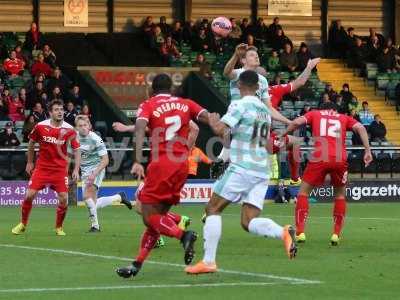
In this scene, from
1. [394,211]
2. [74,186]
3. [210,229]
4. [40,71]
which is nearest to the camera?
[210,229]

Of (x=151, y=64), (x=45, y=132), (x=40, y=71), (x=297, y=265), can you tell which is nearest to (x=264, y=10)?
(x=151, y=64)

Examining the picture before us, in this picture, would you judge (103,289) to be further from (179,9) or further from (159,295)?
(179,9)

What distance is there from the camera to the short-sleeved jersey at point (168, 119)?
12883 mm

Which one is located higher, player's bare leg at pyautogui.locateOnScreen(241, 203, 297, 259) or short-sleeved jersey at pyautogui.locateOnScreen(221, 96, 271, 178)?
short-sleeved jersey at pyautogui.locateOnScreen(221, 96, 271, 178)

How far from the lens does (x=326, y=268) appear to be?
1387 cm

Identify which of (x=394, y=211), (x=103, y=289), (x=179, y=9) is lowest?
(x=394, y=211)

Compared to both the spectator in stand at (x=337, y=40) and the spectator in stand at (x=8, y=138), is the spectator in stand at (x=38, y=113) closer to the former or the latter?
the spectator in stand at (x=8, y=138)

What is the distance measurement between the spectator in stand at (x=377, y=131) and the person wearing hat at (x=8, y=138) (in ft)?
35.2

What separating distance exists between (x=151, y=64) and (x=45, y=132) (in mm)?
18848

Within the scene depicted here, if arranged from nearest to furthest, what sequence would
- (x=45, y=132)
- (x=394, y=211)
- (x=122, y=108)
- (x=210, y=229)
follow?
(x=210, y=229) < (x=45, y=132) < (x=394, y=211) < (x=122, y=108)

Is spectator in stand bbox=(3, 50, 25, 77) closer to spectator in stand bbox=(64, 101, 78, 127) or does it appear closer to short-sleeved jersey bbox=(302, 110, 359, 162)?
spectator in stand bbox=(64, 101, 78, 127)

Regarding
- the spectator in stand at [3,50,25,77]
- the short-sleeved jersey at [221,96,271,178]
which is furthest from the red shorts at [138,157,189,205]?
the spectator in stand at [3,50,25,77]

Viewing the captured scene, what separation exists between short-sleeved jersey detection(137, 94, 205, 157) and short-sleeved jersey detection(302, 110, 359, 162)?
502cm

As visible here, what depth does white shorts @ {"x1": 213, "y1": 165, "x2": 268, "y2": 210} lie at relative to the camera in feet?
43.1
